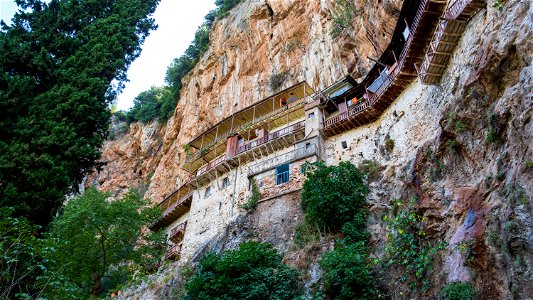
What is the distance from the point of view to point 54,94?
17.4 meters

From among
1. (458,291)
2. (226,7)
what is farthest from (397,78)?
(226,7)

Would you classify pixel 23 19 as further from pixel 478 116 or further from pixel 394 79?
pixel 478 116

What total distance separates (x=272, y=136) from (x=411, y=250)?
15.2 m

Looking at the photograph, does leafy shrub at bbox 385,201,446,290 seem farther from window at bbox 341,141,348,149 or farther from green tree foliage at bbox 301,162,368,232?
window at bbox 341,141,348,149

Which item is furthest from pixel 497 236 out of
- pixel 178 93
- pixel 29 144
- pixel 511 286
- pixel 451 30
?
pixel 178 93

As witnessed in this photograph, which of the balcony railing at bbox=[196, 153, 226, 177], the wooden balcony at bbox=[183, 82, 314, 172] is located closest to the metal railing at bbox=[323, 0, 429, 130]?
the wooden balcony at bbox=[183, 82, 314, 172]

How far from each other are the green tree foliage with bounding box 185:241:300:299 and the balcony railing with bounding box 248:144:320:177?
7.63 m

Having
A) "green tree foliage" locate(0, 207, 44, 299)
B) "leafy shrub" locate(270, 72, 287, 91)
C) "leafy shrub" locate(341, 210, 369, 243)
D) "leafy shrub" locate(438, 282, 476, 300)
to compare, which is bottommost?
"leafy shrub" locate(438, 282, 476, 300)

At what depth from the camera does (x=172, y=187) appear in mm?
37562

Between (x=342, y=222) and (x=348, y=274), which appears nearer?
(x=348, y=274)

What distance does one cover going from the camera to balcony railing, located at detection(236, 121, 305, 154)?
2552 cm

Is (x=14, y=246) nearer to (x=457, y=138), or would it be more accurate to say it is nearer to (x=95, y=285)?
(x=457, y=138)

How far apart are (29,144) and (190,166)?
16.9 metres

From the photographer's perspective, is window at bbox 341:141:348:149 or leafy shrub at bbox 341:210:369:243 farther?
window at bbox 341:141:348:149
